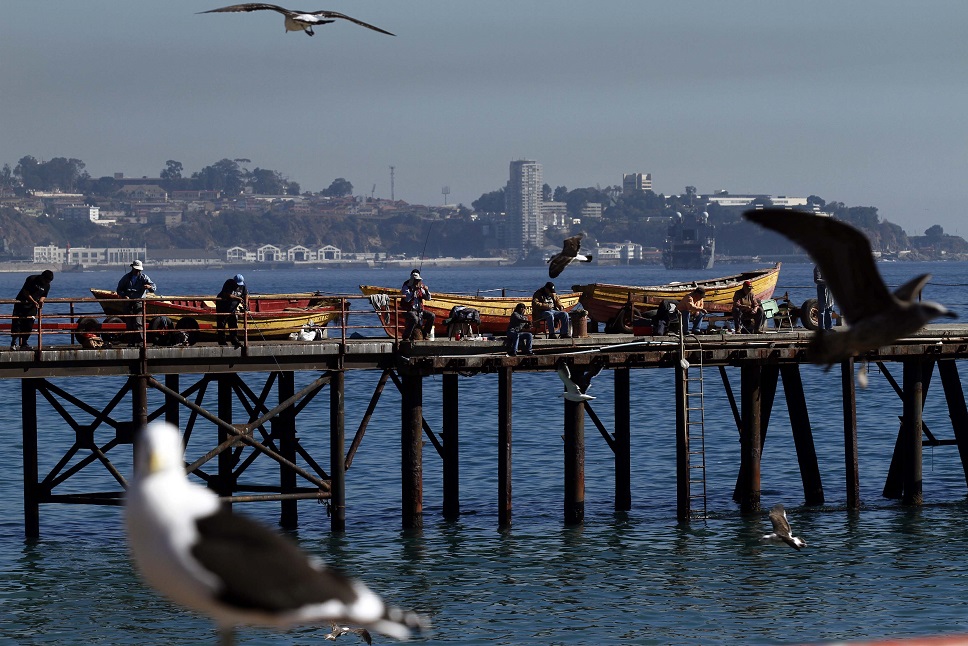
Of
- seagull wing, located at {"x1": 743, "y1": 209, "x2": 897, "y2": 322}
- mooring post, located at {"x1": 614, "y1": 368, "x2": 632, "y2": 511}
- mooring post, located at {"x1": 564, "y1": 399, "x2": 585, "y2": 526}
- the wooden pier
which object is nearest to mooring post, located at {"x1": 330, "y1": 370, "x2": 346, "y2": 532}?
the wooden pier

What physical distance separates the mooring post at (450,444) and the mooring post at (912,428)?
28.4 feet

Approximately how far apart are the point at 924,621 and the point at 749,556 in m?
Answer: 4.25

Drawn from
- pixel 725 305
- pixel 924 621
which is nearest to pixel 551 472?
pixel 725 305

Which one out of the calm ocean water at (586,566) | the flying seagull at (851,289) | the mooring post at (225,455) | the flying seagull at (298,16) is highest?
the flying seagull at (298,16)

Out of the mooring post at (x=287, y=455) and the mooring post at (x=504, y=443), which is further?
the mooring post at (x=287, y=455)

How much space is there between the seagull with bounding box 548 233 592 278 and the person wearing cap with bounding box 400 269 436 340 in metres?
4.08

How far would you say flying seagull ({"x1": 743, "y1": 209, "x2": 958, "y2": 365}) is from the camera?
361 inches

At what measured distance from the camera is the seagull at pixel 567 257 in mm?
22250

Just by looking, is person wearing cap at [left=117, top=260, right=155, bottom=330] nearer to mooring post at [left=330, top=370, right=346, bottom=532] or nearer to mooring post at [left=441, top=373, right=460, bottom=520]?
mooring post at [left=330, top=370, right=346, bottom=532]

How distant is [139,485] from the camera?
5352 millimetres

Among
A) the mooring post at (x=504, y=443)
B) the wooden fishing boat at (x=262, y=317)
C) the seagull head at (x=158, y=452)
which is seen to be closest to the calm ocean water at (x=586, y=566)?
the mooring post at (x=504, y=443)

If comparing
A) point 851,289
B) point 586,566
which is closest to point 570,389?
point 586,566

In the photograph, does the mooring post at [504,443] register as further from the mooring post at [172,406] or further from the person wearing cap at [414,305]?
the mooring post at [172,406]

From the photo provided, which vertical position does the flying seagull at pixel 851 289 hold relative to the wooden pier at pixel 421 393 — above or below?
above
